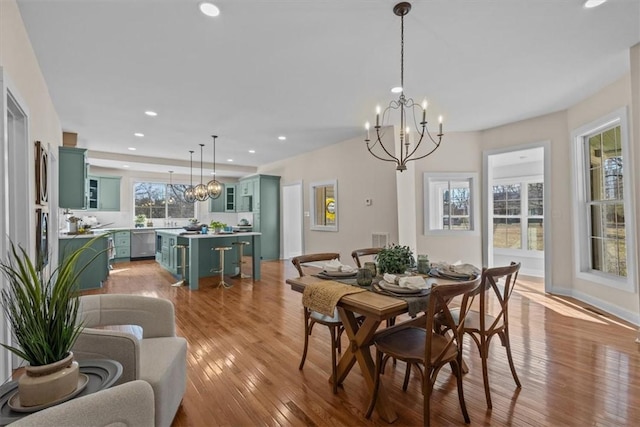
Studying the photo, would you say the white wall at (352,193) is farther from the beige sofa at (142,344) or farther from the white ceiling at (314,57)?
the beige sofa at (142,344)

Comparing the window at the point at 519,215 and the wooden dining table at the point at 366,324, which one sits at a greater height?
the window at the point at 519,215

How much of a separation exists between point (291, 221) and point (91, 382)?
717cm

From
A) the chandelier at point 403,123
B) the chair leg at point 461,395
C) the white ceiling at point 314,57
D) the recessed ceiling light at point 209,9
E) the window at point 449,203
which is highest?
the white ceiling at point 314,57

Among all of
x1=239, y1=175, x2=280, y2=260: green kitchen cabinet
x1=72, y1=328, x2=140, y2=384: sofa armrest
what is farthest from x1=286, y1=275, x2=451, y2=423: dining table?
x1=239, y1=175, x2=280, y2=260: green kitchen cabinet

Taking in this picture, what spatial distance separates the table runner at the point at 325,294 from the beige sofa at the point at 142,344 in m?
0.87

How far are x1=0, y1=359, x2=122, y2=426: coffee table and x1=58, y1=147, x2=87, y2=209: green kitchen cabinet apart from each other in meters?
4.35

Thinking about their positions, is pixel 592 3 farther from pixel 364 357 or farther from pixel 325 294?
pixel 364 357

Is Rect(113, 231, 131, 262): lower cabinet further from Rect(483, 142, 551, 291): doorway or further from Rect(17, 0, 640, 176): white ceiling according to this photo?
Rect(483, 142, 551, 291): doorway

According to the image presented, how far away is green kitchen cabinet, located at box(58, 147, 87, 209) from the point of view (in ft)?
15.1

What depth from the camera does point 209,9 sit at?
2.21 m

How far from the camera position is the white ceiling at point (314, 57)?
226 centimetres

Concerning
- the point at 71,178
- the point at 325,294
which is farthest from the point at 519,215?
the point at 71,178

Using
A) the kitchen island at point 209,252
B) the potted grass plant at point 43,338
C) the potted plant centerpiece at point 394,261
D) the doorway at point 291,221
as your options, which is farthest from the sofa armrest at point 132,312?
the doorway at point 291,221

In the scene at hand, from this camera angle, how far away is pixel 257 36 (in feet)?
8.41
